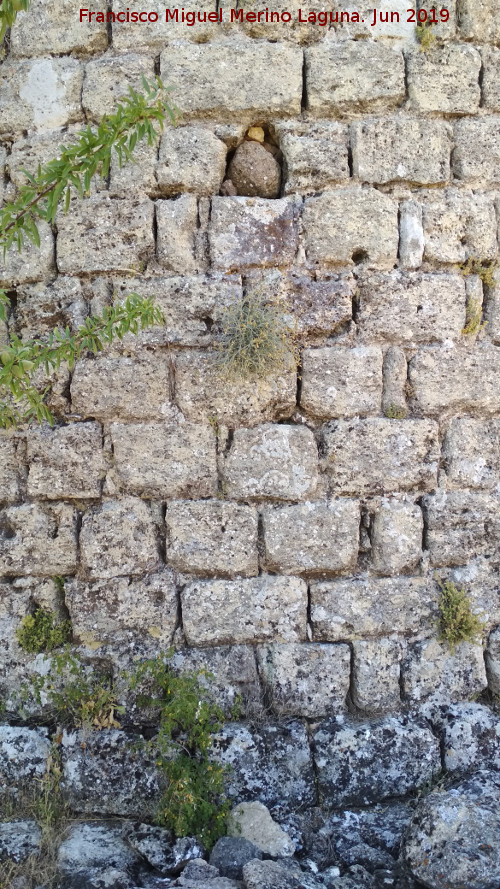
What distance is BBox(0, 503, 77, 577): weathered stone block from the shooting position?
3318mm

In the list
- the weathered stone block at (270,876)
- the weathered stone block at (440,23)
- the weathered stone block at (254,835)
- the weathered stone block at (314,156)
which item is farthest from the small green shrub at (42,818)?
the weathered stone block at (440,23)

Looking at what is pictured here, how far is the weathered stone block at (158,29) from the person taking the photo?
11.2ft

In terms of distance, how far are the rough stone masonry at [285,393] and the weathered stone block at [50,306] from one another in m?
0.01

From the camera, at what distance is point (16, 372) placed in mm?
2264

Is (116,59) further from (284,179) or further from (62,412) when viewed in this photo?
(62,412)

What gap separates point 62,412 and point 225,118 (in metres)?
1.58

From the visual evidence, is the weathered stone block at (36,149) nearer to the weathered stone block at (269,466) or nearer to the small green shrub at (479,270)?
the weathered stone block at (269,466)

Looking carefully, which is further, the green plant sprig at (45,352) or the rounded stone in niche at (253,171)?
the rounded stone in niche at (253,171)

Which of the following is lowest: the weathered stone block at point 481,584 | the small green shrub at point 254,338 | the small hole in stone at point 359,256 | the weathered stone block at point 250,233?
the weathered stone block at point 481,584

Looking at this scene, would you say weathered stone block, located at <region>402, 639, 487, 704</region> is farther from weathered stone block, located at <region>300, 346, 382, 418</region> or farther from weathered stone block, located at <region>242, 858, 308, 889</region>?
weathered stone block, located at <region>300, 346, 382, 418</region>

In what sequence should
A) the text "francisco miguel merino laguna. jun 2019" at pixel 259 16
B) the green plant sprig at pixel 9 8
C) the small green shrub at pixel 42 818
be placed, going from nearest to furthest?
the green plant sprig at pixel 9 8 → the small green shrub at pixel 42 818 → the text "francisco miguel merino laguna. jun 2019" at pixel 259 16

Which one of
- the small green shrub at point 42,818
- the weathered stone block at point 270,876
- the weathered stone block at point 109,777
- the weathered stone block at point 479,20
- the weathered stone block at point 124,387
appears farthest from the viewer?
the weathered stone block at point 479,20

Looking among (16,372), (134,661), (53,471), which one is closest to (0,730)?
(134,661)

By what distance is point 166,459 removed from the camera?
130 inches
